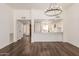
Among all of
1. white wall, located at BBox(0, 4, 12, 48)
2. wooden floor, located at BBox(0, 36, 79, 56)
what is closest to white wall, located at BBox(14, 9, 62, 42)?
white wall, located at BBox(0, 4, 12, 48)

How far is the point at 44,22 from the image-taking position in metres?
10.4

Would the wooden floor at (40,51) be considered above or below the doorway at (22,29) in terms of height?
below

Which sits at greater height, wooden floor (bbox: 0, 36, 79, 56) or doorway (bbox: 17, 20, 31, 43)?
doorway (bbox: 17, 20, 31, 43)

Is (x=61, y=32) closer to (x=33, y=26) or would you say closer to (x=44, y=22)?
(x=44, y=22)

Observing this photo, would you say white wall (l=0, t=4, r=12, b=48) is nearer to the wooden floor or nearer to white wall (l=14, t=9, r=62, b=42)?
the wooden floor

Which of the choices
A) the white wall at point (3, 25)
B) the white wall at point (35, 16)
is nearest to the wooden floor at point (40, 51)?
the white wall at point (3, 25)

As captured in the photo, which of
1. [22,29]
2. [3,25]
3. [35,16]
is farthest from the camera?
[22,29]

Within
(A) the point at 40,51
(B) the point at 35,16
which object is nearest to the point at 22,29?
(B) the point at 35,16

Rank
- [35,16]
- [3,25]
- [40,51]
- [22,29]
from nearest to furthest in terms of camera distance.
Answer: [40,51], [3,25], [35,16], [22,29]

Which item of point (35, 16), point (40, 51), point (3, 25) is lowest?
point (40, 51)

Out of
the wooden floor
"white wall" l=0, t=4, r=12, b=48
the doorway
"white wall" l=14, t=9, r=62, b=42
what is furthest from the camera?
the doorway

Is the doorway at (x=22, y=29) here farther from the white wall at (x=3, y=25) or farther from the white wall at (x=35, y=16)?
the white wall at (x=3, y=25)

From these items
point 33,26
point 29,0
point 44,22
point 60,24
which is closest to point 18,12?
point 33,26

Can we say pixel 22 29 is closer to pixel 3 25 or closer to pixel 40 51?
pixel 3 25
